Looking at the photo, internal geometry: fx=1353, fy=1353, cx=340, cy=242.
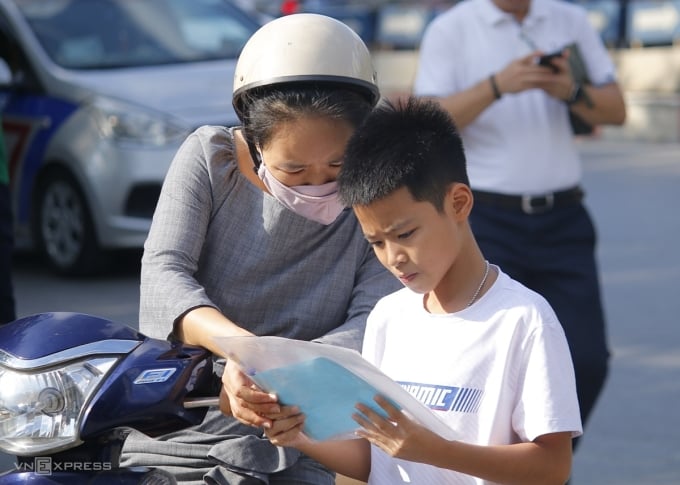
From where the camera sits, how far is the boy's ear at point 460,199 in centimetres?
209

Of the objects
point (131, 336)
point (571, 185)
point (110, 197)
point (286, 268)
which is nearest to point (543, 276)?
point (571, 185)

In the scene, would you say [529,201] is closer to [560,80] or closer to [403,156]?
[560,80]

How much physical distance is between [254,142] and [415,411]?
687 millimetres

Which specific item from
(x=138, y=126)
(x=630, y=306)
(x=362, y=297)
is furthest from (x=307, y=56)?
(x=138, y=126)

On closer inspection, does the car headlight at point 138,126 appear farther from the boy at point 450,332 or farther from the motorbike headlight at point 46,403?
the motorbike headlight at point 46,403

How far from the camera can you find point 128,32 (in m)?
8.32

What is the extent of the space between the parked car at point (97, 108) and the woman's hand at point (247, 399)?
19.0 feet

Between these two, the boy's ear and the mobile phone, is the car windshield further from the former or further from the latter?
the boy's ear

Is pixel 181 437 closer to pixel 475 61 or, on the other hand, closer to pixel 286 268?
pixel 286 268

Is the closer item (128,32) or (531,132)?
(531,132)

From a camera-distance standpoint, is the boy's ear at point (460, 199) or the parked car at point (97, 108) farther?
the parked car at point (97, 108)

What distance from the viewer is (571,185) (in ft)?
13.5

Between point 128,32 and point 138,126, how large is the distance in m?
0.87

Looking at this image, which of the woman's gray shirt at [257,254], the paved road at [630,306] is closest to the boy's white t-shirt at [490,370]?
the woman's gray shirt at [257,254]
